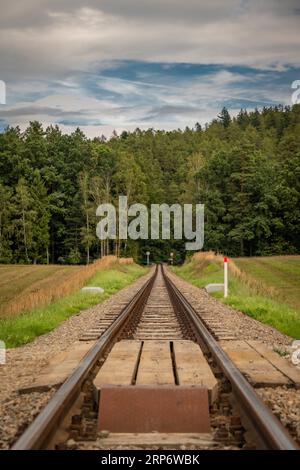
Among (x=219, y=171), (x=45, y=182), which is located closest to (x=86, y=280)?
(x=219, y=171)

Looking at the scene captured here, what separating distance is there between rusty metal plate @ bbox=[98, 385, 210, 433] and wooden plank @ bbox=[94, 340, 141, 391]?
41 cm

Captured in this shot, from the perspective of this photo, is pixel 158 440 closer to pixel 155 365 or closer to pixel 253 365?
pixel 155 365

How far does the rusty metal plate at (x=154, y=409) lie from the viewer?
4.84 metres

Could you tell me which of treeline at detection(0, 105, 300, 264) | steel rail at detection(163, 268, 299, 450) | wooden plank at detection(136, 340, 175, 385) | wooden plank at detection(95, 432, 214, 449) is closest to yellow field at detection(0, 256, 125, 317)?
wooden plank at detection(136, 340, 175, 385)

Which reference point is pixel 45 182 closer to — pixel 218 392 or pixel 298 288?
pixel 298 288

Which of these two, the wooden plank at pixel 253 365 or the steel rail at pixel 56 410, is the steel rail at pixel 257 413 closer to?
the wooden plank at pixel 253 365

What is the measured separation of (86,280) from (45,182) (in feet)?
218

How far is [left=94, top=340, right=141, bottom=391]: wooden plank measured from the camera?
6039 mm

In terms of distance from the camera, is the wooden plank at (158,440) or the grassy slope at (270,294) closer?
the wooden plank at (158,440)

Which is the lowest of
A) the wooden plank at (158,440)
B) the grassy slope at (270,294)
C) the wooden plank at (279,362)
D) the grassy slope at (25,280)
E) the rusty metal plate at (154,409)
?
the grassy slope at (25,280)

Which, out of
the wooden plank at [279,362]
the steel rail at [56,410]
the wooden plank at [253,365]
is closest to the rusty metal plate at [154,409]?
the steel rail at [56,410]

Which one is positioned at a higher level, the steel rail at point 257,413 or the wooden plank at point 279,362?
the steel rail at point 257,413

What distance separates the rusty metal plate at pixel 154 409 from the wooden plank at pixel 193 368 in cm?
37

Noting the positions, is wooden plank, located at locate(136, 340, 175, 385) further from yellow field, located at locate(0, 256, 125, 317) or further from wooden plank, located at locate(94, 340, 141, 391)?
yellow field, located at locate(0, 256, 125, 317)
